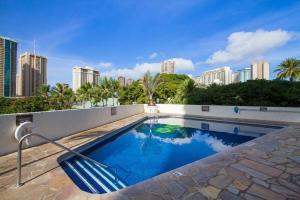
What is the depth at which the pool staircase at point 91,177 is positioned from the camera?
372 cm

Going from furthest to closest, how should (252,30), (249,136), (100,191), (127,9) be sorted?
(252,30)
(127,9)
(249,136)
(100,191)

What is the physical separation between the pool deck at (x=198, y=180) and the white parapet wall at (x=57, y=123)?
45 cm

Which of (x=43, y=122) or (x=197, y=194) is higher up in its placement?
(x=43, y=122)

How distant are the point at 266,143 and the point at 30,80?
48.1 m

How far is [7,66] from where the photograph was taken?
34.2 m

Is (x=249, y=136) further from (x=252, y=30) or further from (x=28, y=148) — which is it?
(x=252, y=30)

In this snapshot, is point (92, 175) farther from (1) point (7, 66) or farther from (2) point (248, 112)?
(1) point (7, 66)

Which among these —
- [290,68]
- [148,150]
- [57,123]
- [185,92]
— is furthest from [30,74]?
[290,68]

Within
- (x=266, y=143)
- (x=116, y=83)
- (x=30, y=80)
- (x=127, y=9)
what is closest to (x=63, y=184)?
(x=266, y=143)

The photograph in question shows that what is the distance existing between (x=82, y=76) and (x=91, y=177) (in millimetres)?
54649

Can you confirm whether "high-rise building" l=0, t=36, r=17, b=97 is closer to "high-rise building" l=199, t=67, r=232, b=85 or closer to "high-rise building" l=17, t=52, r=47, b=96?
"high-rise building" l=17, t=52, r=47, b=96

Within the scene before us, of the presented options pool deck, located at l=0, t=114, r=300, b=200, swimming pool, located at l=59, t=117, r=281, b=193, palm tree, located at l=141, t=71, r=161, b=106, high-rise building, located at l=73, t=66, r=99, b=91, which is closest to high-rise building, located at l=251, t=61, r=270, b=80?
palm tree, located at l=141, t=71, r=161, b=106

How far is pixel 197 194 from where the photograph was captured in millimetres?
2721

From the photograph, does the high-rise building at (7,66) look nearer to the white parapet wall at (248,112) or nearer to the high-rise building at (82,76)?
the high-rise building at (82,76)
